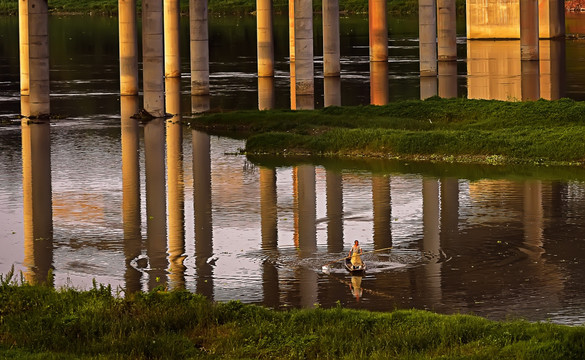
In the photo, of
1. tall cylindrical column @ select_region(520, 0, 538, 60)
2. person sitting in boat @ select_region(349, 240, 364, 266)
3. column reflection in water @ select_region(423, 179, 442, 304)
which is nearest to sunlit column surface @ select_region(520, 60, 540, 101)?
tall cylindrical column @ select_region(520, 0, 538, 60)

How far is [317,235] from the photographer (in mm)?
37531

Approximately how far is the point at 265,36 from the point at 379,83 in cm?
846

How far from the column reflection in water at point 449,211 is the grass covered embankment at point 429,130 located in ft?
16.3

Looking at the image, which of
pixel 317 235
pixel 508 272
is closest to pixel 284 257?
pixel 317 235

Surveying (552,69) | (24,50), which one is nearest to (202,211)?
(24,50)

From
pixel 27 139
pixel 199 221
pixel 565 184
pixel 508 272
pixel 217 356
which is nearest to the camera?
pixel 217 356

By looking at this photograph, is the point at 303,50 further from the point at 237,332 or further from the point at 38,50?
the point at 237,332

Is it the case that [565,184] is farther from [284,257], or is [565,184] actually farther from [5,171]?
[5,171]

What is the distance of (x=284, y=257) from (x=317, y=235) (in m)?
3.26

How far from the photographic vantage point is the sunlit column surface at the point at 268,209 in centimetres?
3692

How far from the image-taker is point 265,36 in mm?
86688

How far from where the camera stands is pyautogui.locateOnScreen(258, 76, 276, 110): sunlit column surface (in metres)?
72.6

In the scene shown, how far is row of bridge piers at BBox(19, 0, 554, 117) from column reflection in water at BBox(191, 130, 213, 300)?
683cm

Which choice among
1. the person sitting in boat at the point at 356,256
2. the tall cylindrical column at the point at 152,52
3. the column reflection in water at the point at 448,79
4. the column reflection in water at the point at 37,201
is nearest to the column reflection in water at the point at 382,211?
the person sitting in boat at the point at 356,256
